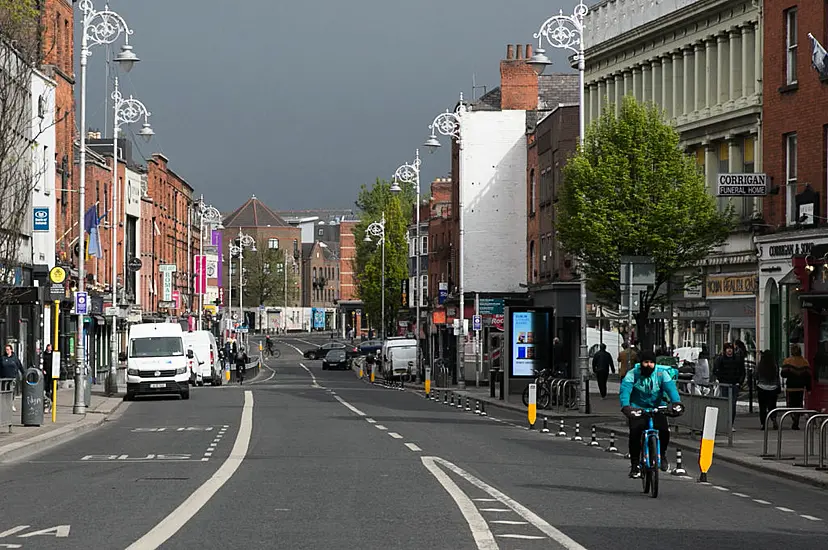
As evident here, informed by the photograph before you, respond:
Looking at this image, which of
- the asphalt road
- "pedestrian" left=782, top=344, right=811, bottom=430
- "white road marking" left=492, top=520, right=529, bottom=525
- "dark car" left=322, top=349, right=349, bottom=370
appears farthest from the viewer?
"dark car" left=322, top=349, right=349, bottom=370

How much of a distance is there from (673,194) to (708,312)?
8925 mm

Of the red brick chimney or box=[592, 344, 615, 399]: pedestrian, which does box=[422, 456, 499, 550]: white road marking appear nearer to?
box=[592, 344, 615, 399]: pedestrian

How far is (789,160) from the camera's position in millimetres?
43000

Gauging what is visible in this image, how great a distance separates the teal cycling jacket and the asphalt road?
44.4 inches

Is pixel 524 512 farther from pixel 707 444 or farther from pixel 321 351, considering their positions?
pixel 321 351

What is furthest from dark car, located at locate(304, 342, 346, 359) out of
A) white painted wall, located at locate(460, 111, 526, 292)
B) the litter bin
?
the litter bin

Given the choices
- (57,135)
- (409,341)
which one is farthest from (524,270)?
Result: (57,135)

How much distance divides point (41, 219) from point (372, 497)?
31.0 metres

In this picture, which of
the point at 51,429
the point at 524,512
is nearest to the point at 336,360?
the point at 51,429

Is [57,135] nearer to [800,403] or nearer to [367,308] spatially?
[800,403]

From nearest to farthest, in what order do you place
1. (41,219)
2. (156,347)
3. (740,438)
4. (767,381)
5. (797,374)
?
(740,438) → (767,381) → (797,374) → (41,219) → (156,347)

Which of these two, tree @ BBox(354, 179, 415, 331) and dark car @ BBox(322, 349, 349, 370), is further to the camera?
tree @ BBox(354, 179, 415, 331)

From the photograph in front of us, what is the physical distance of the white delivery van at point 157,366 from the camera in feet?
166

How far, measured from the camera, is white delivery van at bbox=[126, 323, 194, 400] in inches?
1997
